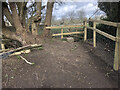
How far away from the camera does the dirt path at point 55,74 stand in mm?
2805

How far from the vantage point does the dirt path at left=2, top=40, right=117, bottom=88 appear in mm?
2805

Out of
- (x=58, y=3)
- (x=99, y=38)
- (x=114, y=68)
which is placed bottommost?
(x=114, y=68)

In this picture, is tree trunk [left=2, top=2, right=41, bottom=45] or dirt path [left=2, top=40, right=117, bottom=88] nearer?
dirt path [left=2, top=40, right=117, bottom=88]

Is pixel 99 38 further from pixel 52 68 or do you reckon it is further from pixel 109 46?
pixel 52 68

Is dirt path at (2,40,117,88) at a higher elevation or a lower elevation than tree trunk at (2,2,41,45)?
lower

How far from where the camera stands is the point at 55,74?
319cm

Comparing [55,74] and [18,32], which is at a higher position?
[18,32]

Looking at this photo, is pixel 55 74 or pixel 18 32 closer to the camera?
pixel 55 74

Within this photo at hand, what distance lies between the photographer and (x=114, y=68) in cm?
337

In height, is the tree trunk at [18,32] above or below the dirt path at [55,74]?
above

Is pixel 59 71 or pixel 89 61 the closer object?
pixel 59 71

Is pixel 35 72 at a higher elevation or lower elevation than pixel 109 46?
lower

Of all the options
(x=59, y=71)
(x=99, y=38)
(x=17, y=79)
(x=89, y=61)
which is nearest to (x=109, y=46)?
(x=99, y=38)

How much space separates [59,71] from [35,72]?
714 millimetres
